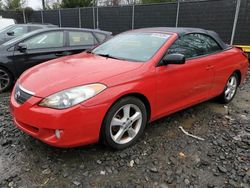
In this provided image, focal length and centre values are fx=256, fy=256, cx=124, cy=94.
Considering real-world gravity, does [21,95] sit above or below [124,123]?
above

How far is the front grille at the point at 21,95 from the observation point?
110 inches

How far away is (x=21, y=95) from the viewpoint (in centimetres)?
288

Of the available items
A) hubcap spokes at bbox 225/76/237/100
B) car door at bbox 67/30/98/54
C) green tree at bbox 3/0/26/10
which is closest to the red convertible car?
hubcap spokes at bbox 225/76/237/100

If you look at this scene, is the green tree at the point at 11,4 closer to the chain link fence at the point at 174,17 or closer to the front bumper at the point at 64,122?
the chain link fence at the point at 174,17

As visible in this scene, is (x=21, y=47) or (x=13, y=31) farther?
(x=13, y=31)

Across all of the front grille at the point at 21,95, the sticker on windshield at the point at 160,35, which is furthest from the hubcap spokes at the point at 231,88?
the front grille at the point at 21,95

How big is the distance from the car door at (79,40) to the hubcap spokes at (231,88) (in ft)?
11.3

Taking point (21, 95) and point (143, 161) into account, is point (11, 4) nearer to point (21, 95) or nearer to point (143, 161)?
point (21, 95)

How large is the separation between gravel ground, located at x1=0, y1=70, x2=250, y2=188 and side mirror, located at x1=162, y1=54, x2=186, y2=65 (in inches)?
40.0

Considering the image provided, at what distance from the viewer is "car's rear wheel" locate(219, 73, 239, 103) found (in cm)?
478

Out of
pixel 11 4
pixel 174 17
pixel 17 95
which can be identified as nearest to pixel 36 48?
pixel 17 95

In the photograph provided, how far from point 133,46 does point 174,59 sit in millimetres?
753

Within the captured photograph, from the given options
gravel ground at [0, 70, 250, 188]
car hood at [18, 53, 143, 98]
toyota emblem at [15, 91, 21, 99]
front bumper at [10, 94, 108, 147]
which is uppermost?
car hood at [18, 53, 143, 98]

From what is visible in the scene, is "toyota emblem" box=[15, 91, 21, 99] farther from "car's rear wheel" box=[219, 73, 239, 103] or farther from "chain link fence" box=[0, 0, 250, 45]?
"chain link fence" box=[0, 0, 250, 45]
